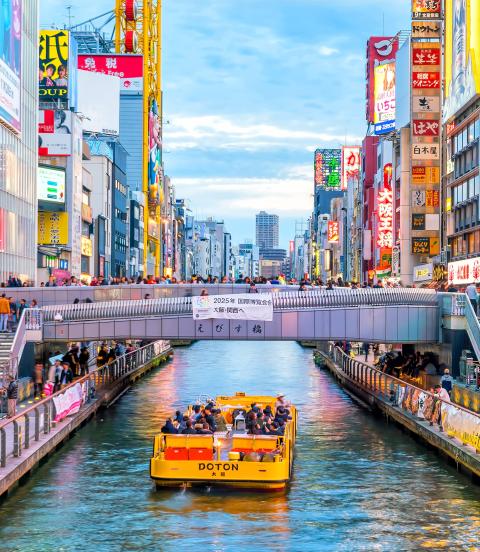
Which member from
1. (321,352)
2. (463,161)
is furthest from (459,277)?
(321,352)

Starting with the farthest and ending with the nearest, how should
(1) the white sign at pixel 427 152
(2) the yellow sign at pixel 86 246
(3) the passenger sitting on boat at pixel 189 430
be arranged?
(2) the yellow sign at pixel 86 246 < (1) the white sign at pixel 427 152 < (3) the passenger sitting on boat at pixel 189 430

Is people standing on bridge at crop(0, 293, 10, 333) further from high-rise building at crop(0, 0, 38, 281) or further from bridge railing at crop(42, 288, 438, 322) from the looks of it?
high-rise building at crop(0, 0, 38, 281)

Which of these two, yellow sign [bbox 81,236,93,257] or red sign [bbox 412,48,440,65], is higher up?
red sign [bbox 412,48,440,65]

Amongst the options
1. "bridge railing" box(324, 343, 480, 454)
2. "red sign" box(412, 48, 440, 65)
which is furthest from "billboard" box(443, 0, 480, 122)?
"bridge railing" box(324, 343, 480, 454)

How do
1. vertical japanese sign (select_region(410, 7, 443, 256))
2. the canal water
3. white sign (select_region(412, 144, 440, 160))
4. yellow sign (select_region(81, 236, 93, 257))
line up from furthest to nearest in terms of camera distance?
yellow sign (select_region(81, 236, 93, 257)), white sign (select_region(412, 144, 440, 160)), vertical japanese sign (select_region(410, 7, 443, 256)), the canal water

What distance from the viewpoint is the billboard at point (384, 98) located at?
140875mm

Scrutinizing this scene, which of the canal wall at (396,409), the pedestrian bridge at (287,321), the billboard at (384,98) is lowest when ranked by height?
the canal wall at (396,409)

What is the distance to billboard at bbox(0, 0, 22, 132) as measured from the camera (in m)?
76.9

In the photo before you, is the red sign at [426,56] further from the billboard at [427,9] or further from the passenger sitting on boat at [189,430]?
the passenger sitting on boat at [189,430]

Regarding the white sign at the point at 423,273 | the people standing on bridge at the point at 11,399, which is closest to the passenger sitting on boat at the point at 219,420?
the people standing on bridge at the point at 11,399

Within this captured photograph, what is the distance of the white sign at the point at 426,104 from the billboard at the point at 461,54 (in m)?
5.51

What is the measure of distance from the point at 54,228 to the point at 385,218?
135 feet

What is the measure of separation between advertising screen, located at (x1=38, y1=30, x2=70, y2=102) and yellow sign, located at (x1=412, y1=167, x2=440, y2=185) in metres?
36.9

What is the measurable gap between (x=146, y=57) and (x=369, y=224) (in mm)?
52751
